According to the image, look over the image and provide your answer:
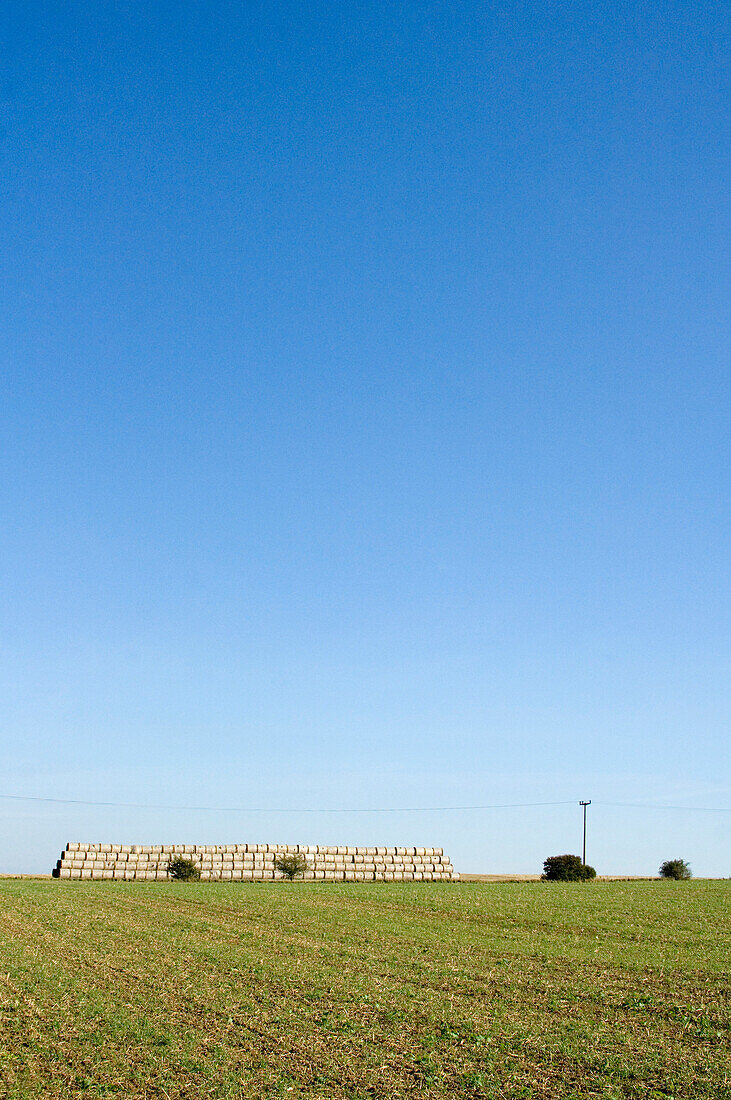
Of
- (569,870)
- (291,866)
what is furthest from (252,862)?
(569,870)

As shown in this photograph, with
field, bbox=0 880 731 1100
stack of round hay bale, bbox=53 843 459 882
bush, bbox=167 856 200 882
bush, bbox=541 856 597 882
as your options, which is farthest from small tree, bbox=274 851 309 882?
field, bbox=0 880 731 1100

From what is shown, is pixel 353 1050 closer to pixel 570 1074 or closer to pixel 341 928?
pixel 570 1074

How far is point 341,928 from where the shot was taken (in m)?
Answer: 34.3

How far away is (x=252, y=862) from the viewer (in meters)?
89.1

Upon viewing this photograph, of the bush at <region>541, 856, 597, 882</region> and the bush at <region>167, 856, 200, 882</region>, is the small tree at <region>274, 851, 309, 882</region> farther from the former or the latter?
the bush at <region>541, 856, 597, 882</region>

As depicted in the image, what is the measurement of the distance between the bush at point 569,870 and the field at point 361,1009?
48.2 m

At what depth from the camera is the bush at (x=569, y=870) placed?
82.3m

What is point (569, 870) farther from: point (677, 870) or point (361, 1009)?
point (361, 1009)

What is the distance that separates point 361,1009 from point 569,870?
69.2 metres

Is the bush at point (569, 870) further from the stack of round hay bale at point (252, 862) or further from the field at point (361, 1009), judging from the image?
the field at point (361, 1009)

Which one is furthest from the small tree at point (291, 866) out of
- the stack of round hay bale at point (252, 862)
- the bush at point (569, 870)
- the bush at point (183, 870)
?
the bush at point (569, 870)

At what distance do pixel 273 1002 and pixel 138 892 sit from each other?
3932 cm

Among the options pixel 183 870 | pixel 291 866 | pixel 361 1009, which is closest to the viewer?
pixel 361 1009

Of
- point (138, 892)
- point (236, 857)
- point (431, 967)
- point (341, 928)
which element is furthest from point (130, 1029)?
point (236, 857)
